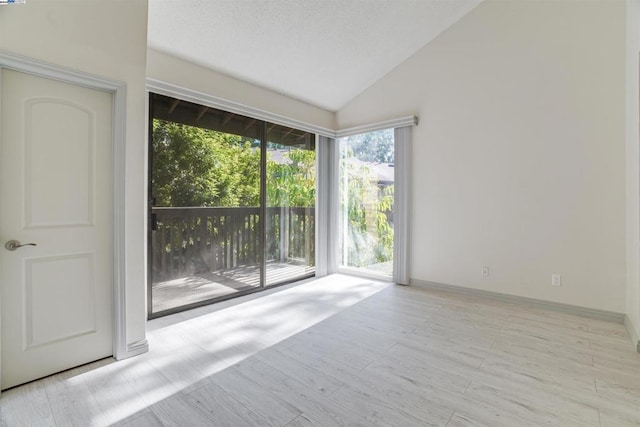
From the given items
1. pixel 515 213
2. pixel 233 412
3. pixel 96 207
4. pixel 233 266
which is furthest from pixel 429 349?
pixel 96 207

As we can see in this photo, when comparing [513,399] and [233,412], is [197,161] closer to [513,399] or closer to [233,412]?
[233,412]

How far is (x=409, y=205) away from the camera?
429 centimetres

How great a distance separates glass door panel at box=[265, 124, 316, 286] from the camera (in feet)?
13.7

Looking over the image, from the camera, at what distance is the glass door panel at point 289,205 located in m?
4.18

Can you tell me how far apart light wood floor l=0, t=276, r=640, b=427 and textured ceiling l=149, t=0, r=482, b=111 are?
2.72 meters

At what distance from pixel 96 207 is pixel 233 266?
181 cm

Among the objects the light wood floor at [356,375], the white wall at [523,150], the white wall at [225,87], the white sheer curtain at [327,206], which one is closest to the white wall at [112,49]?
the light wood floor at [356,375]

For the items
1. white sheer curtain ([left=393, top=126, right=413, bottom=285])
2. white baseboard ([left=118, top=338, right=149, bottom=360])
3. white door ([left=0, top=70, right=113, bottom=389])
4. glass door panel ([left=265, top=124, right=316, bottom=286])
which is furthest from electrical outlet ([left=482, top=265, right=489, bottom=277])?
white door ([left=0, top=70, right=113, bottom=389])

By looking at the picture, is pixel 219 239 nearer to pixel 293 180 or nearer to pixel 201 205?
pixel 201 205

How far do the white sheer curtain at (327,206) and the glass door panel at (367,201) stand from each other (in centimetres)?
14

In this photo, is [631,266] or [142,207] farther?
[631,266]

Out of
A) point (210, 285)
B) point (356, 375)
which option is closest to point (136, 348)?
point (210, 285)

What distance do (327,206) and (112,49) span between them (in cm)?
336

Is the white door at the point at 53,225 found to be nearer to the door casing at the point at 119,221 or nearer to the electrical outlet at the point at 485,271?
the door casing at the point at 119,221
